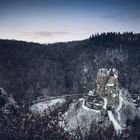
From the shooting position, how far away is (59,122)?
8319 cm

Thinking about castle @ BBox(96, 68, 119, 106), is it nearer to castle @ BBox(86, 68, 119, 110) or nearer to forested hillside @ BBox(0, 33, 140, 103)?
castle @ BBox(86, 68, 119, 110)

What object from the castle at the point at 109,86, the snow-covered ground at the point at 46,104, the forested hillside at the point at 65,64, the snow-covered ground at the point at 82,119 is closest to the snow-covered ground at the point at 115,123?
the snow-covered ground at the point at 82,119

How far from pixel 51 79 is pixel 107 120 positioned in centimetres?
6342

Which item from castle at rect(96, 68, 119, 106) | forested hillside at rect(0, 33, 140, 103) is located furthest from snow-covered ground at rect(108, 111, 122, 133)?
forested hillside at rect(0, 33, 140, 103)

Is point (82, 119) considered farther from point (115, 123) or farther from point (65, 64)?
point (65, 64)

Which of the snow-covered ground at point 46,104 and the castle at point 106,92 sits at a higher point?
the castle at point 106,92

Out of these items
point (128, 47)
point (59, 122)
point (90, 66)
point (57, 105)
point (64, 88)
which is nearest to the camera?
point (59, 122)

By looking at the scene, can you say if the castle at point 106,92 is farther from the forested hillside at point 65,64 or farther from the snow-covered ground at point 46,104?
the forested hillside at point 65,64

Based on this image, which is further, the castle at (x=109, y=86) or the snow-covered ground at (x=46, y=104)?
the snow-covered ground at (x=46, y=104)

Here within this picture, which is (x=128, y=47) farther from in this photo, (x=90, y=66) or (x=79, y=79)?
(x=79, y=79)

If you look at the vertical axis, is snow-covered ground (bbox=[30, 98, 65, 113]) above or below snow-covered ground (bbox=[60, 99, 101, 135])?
below

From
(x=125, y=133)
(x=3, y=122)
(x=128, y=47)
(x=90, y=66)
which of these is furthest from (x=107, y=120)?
(x=128, y=47)

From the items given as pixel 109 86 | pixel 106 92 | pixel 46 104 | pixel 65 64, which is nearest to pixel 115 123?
pixel 109 86

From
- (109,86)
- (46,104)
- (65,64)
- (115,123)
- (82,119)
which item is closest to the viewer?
(115,123)
